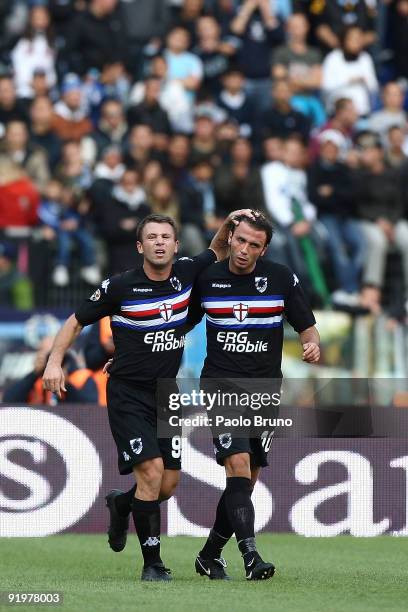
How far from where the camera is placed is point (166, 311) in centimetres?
900

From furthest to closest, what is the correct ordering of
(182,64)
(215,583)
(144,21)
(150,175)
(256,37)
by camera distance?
(144,21) < (256,37) < (182,64) < (150,175) < (215,583)

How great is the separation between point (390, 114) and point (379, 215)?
89.7 inches

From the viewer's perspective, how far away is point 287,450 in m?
12.3

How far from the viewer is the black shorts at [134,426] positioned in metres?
8.86

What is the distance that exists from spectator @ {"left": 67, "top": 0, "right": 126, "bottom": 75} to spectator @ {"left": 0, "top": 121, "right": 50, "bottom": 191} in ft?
7.90

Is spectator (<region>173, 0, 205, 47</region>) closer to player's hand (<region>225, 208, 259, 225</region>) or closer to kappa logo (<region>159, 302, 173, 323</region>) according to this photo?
player's hand (<region>225, 208, 259, 225</region>)

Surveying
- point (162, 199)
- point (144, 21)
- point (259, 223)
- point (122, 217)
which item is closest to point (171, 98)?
point (144, 21)

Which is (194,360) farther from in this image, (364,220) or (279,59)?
(279,59)

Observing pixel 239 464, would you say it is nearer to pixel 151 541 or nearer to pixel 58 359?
pixel 151 541

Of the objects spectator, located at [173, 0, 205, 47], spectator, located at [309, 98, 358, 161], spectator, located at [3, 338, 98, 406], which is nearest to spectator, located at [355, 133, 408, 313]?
spectator, located at [309, 98, 358, 161]

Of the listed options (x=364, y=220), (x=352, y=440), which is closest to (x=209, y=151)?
(x=364, y=220)

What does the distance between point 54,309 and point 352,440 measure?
5882mm

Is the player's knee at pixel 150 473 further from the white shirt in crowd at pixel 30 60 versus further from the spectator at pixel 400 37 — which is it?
the spectator at pixel 400 37

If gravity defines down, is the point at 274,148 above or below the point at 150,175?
above
